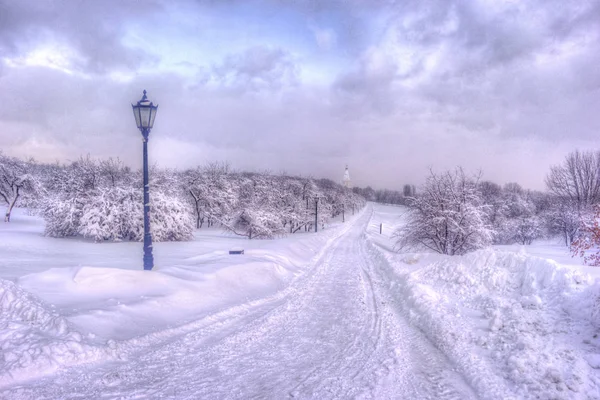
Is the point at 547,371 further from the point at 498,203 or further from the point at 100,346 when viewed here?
the point at 498,203

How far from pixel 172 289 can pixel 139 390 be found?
4.45 metres

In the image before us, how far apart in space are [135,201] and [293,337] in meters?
22.2

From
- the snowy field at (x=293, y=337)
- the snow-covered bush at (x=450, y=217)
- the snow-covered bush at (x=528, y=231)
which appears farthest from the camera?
the snow-covered bush at (x=528, y=231)

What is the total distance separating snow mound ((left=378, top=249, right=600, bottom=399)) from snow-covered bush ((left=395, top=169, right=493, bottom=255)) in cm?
638

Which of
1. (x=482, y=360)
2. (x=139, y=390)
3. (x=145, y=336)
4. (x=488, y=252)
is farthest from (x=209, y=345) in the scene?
(x=488, y=252)

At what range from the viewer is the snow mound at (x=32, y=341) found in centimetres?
446

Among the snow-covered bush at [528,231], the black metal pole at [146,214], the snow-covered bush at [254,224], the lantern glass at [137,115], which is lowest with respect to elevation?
the snow-covered bush at [528,231]

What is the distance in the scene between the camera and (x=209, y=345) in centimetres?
582

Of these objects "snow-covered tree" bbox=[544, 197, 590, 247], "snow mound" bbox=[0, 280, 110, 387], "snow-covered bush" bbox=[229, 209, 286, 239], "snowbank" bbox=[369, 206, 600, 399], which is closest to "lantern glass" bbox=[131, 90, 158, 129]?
"snow mound" bbox=[0, 280, 110, 387]

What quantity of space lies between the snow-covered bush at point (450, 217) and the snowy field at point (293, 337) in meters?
7.19

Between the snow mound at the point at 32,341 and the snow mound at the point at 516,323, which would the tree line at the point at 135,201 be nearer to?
the snow mound at the point at 32,341

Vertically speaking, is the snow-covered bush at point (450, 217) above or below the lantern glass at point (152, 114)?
below

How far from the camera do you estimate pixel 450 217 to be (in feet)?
57.5

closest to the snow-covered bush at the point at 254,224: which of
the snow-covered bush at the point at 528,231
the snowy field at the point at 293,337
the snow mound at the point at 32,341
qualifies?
the snowy field at the point at 293,337
